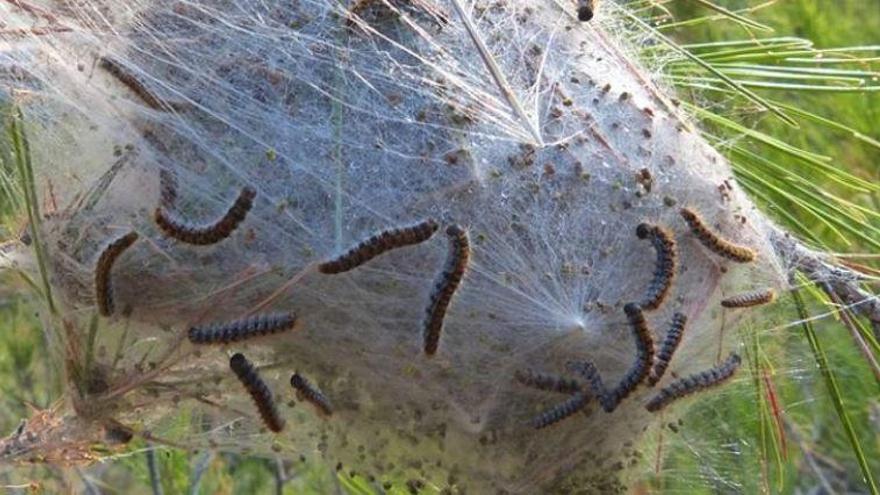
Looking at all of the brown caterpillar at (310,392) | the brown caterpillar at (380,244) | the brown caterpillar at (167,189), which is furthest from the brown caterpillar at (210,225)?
the brown caterpillar at (310,392)

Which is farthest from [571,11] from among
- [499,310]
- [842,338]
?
[842,338]

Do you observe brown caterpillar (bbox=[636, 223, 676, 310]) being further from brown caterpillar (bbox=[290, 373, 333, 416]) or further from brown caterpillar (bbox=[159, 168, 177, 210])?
brown caterpillar (bbox=[159, 168, 177, 210])

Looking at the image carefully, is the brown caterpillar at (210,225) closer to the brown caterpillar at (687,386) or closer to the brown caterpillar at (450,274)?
the brown caterpillar at (450,274)

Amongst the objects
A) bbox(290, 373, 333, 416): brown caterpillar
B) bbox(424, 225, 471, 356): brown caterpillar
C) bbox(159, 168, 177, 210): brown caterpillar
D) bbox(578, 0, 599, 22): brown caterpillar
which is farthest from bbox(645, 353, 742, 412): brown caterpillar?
bbox(159, 168, 177, 210): brown caterpillar

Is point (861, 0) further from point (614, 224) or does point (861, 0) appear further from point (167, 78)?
point (167, 78)

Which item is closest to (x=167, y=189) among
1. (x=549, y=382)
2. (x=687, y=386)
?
(x=549, y=382)

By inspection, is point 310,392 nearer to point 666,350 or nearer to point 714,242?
point 666,350
